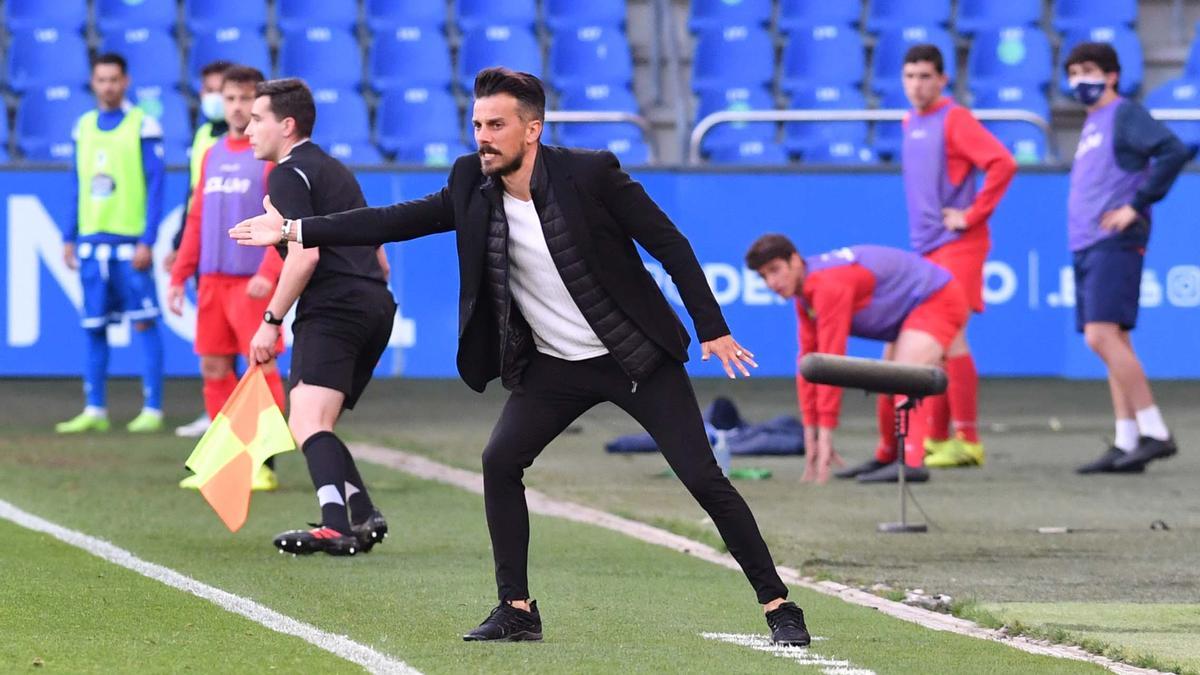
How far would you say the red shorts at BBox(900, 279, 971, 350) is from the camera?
11289mm

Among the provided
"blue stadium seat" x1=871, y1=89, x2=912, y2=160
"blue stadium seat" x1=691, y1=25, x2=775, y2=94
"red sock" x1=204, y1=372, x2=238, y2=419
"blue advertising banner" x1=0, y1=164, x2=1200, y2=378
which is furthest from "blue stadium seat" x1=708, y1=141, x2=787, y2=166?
"red sock" x1=204, y1=372, x2=238, y2=419

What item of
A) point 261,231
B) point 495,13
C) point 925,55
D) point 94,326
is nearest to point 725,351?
point 261,231

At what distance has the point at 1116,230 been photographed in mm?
11688

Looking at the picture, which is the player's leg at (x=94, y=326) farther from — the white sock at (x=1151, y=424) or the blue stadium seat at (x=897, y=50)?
the blue stadium seat at (x=897, y=50)

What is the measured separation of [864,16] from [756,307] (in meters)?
4.54

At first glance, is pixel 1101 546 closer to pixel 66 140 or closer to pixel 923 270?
pixel 923 270

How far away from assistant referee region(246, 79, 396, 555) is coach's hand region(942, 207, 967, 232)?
4.48 m

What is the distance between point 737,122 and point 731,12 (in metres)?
1.64

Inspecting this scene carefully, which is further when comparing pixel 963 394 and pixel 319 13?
pixel 319 13

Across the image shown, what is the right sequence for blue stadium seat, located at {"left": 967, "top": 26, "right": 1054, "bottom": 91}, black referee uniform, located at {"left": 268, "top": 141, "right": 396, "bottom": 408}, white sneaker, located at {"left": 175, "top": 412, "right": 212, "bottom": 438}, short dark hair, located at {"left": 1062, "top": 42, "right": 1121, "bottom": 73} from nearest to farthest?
black referee uniform, located at {"left": 268, "top": 141, "right": 396, "bottom": 408}
short dark hair, located at {"left": 1062, "top": 42, "right": 1121, "bottom": 73}
white sneaker, located at {"left": 175, "top": 412, "right": 212, "bottom": 438}
blue stadium seat, located at {"left": 967, "top": 26, "right": 1054, "bottom": 91}

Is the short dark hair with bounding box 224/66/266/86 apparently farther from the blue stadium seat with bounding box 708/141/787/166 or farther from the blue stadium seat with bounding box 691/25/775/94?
the blue stadium seat with bounding box 691/25/775/94

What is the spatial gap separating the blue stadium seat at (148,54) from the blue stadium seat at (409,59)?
5.53ft

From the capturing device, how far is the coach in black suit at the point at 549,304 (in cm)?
601

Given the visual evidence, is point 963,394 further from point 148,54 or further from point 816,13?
point 148,54
